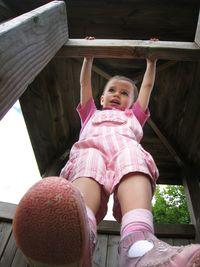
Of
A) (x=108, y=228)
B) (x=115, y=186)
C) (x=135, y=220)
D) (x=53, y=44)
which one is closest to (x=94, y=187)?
(x=115, y=186)

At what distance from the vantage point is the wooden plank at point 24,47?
3.87ft

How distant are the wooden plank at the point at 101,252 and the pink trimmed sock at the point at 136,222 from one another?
110cm

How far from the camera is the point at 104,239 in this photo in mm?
2607

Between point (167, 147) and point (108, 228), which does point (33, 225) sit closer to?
point (108, 228)

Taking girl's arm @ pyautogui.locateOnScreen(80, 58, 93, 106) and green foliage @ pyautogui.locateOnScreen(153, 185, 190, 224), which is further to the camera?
green foliage @ pyautogui.locateOnScreen(153, 185, 190, 224)

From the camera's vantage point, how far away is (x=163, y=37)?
2799 millimetres

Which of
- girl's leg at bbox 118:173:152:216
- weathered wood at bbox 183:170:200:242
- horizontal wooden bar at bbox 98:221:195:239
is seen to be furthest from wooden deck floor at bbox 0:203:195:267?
girl's leg at bbox 118:173:152:216

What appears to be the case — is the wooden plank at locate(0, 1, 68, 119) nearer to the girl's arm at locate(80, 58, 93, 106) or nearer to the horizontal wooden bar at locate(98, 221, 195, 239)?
the girl's arm at locate(80, 58, 93, 106)

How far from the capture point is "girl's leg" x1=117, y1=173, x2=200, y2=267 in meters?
0.90

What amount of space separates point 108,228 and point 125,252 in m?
1.50

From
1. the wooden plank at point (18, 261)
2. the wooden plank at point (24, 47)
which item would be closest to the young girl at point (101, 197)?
the wooden plank at point (24, 47)

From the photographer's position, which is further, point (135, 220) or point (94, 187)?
point (94, 187)

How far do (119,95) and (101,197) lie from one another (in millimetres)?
1106

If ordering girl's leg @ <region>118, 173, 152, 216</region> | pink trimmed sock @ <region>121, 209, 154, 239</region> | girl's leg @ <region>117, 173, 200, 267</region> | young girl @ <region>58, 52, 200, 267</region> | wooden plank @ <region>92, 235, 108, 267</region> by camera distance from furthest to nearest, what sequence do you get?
wooden plank @ <region>92, 235, 108, 267</region> < girl's leg @ <region>118, 173, 152, 216</region> < pink trimmed sock @ <region>121, 209, 154, 239</region> < young girl @ <region>58, 52, 200, 267</region> < girl's leg @ <region>117, 173, 200, 267</region>
